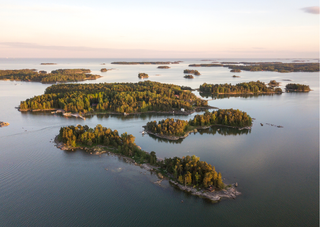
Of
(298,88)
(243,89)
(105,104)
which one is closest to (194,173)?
(105,104)

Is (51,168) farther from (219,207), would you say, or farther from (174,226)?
(219,207)

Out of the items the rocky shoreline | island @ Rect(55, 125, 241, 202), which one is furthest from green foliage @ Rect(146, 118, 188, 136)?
the rocky shoreline

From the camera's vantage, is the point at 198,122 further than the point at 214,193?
Yes

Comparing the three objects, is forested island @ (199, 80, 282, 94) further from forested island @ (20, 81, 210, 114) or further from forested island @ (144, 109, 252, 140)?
forested island @ (144, 109, 252, 140)

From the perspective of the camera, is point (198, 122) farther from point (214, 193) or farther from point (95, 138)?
point (214, 193)

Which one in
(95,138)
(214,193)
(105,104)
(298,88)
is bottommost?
(214,193)
